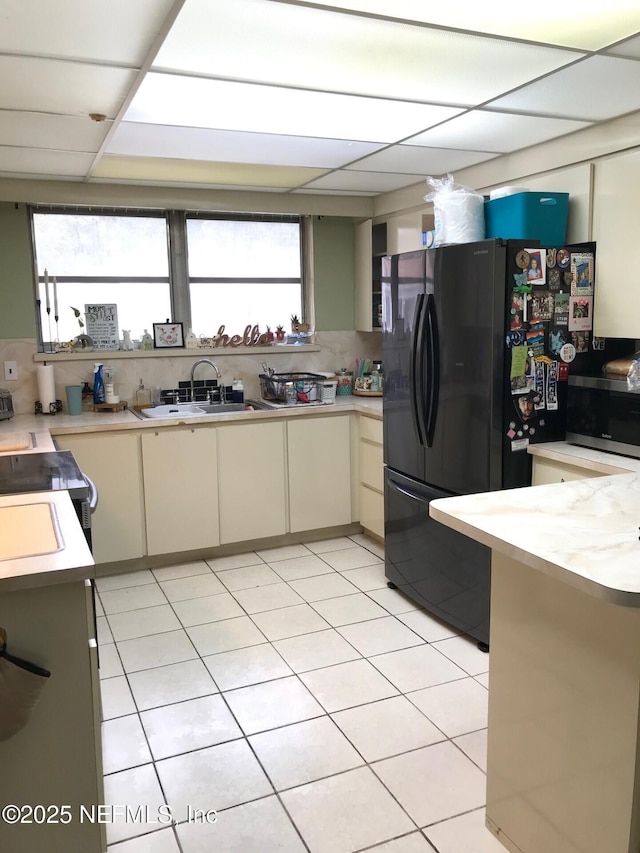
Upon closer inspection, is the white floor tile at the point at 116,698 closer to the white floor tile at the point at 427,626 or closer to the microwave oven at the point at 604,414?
the white floor tile at the point at 427,626

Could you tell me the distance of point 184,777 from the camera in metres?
2.21

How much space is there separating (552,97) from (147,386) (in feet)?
9.41

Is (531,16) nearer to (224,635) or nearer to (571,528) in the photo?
(571,528)

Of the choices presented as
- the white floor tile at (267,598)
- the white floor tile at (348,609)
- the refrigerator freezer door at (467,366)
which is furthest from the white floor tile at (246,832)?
the refrigerator freezer door at (467,366)

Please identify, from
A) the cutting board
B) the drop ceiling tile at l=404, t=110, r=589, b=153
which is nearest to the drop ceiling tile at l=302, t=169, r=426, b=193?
the drop ceiling tile at l=404, t=110, r=589, b=153

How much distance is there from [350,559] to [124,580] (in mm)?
1285

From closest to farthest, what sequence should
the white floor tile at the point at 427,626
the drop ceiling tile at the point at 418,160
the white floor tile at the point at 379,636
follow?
the white floor tile at the point at 379,636 → the white floor tile at the point at 427,626 → the drop ceiling tile at the point at 418,160

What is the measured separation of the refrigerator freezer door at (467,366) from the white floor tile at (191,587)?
1.36m

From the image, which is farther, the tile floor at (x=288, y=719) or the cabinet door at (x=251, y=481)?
the cabinet door at (x=251, y=481)

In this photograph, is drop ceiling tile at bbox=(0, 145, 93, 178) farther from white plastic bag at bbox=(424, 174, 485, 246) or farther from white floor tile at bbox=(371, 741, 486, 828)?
white floor tile at bbox=(371, 741, 486, 828)

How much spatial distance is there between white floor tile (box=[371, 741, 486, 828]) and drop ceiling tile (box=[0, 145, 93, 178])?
295 cm

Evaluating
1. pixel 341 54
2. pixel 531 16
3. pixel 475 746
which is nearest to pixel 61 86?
pixel 341 54

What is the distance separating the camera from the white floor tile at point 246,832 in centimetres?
191

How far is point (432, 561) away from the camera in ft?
10.7
